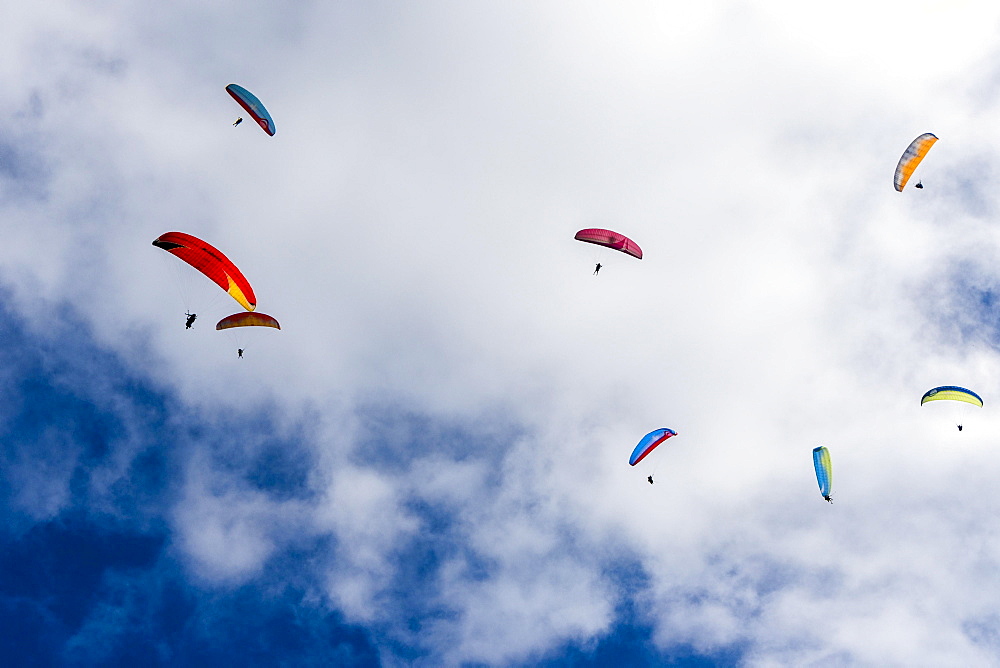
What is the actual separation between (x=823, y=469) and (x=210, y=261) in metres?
42.8

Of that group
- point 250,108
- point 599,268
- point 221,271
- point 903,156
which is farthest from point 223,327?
point 903,156

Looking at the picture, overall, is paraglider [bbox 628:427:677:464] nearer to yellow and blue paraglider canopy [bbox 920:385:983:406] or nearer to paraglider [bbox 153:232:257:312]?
yellow and blue paraglider canopy [bbox 920:385:983:406]

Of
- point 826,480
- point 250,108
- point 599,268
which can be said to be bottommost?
point 826,480

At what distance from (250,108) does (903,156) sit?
A: 146ft

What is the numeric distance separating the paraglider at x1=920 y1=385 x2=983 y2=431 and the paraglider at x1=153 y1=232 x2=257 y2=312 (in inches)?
1736

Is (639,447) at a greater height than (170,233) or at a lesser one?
lesser

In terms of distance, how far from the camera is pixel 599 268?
59.1m

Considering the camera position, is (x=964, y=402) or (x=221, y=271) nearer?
(x=221, y=271)

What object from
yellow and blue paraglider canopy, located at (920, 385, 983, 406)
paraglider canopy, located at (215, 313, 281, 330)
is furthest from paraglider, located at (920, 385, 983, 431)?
paraglider canopy, located at (215, 313, 281, 330)

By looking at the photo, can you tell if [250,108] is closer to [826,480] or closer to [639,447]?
[639,447]

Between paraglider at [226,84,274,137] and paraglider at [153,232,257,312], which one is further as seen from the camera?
paraglider at [226,84,274,137]

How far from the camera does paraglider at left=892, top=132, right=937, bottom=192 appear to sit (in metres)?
57.2

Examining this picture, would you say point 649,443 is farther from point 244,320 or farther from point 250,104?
point 250,104

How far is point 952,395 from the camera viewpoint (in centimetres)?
5541
